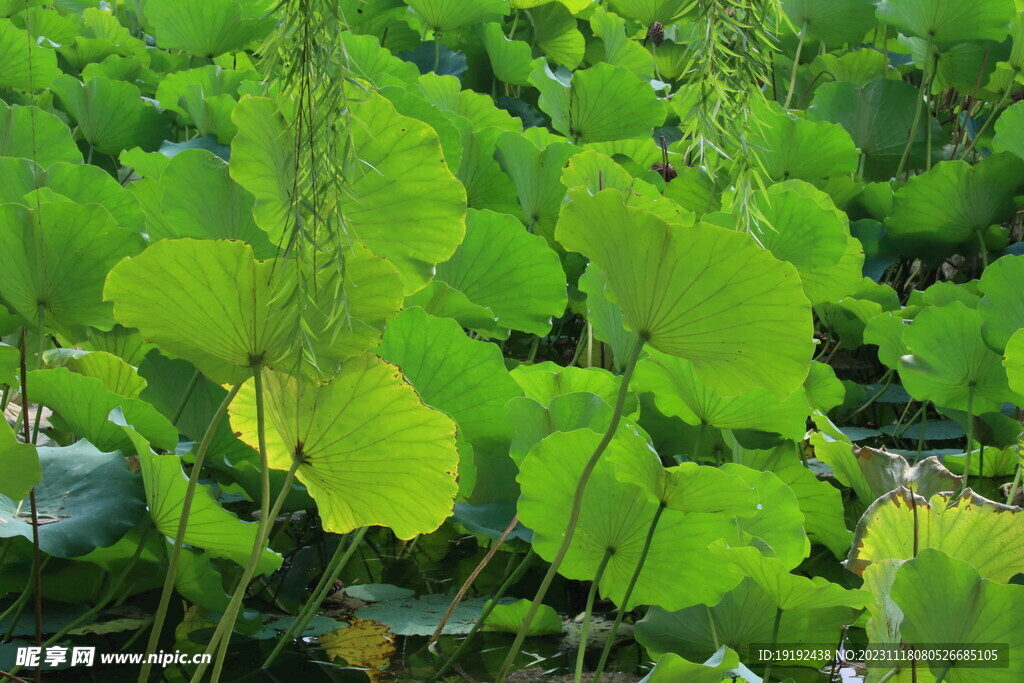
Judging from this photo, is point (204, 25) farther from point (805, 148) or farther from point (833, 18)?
point (833, 18)

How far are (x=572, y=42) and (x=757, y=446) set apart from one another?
1086mm

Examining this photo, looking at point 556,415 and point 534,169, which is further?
point 534,169

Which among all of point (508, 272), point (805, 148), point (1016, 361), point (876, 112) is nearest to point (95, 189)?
point (508, 272)

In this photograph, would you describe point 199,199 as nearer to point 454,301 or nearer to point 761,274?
point 454,301

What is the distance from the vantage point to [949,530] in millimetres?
679

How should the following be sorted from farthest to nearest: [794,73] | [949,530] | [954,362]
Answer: [794,73], [954,362], [949,530]

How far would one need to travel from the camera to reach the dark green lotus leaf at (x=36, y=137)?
1050 mm

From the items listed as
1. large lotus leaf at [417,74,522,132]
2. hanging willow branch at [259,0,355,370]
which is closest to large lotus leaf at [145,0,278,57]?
large lotus leaf at [417,74,522,132]

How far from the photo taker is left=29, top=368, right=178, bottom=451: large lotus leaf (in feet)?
2.26

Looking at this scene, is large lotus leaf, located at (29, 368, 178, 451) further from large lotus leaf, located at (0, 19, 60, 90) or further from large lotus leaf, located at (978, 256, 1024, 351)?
large lotus leaf, located at (978, 256, 1024, 351)

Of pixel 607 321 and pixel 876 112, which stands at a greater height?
pixel 876 112

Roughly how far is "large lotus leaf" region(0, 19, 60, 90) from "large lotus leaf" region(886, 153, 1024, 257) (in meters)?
1.20

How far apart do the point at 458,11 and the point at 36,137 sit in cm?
72

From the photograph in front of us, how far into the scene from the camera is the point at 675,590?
2.28ft
